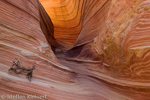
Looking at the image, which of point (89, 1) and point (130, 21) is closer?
point (130, 21)

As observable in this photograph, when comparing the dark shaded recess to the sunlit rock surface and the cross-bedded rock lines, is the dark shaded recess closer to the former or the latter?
the sunlit rock surface

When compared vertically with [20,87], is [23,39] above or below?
above

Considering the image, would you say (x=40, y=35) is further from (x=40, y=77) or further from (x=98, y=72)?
(x=98, y=72)

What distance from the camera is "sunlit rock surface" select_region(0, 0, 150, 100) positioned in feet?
3.14

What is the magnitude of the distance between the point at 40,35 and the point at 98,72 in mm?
767

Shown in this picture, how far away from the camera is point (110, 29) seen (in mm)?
1245

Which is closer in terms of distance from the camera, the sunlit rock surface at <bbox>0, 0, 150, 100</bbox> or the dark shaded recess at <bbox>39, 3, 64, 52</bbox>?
the sunlit rock surface at <bbox>0, 0, 150, 100</bbox>

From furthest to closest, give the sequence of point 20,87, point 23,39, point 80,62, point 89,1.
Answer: point 89,1 → point 80,62 → point 23,39 → point 20,87

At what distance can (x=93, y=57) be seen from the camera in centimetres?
154

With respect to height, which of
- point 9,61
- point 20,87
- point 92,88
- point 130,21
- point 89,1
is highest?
point 89,1

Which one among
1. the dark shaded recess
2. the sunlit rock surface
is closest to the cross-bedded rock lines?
the sunlit rock surface

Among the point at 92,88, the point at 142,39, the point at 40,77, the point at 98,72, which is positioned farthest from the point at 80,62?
the point at 142,39

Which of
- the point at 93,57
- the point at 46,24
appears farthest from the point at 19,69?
the point at 46,24

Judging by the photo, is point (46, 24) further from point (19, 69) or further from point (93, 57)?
point (19, 69)
